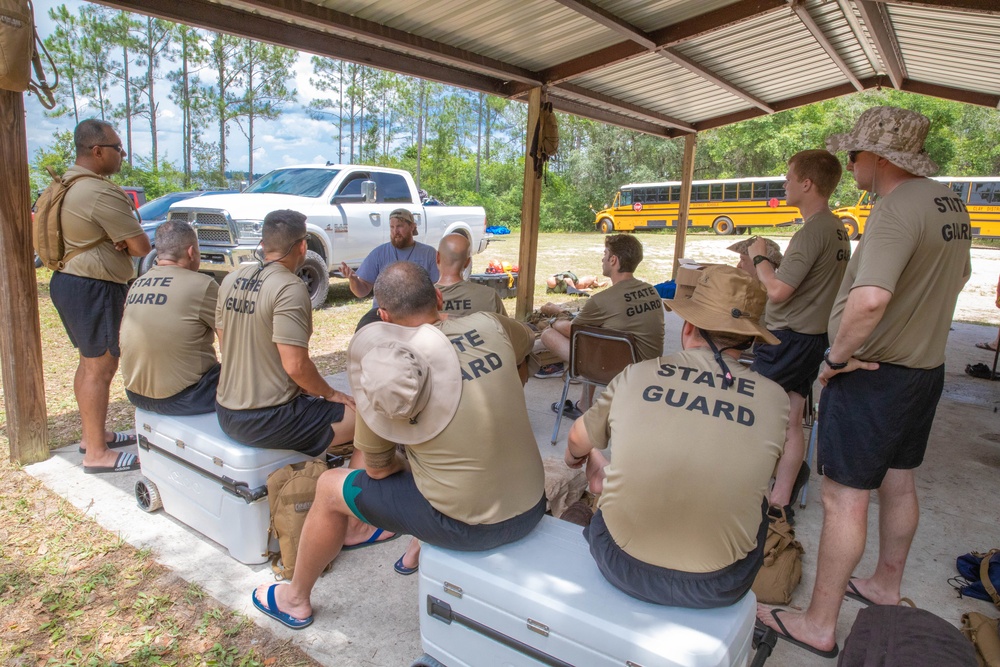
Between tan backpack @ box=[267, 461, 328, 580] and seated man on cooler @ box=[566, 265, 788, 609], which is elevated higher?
seated man on cooler @ box=[566, 265, 788, 609]

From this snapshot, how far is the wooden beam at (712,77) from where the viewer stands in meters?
6.08

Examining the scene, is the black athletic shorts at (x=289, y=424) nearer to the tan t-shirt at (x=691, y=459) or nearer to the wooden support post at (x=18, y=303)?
the wooden support post at (x=18, y=303)

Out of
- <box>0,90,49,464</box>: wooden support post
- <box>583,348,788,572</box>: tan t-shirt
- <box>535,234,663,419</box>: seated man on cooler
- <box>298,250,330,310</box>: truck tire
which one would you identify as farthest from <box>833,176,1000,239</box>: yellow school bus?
<box>0,90,49,464</box>: wooden support post

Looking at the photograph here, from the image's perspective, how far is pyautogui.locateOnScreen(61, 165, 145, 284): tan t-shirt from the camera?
3.47 m

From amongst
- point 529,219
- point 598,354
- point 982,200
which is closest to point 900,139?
point 598,354

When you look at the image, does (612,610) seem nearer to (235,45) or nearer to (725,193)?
(725,193)

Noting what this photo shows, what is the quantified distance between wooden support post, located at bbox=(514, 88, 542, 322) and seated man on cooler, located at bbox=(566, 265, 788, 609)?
5.17 meters

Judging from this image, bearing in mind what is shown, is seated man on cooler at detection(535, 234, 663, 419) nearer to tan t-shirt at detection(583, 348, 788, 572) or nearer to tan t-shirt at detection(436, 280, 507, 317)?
tan t-shirt at detection(436, 280, 507, 317)

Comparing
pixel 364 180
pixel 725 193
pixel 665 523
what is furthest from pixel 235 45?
pixel 665 523

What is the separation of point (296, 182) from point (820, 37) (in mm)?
7397

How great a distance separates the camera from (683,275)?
2.72m

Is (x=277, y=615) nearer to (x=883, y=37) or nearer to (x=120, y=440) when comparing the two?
(x=120, y=440)

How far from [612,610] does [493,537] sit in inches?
18.2

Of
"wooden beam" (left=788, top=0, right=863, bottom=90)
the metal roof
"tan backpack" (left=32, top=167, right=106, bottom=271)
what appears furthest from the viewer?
"wooden beam" (left=788, top=0, right=863, bottom=90)
